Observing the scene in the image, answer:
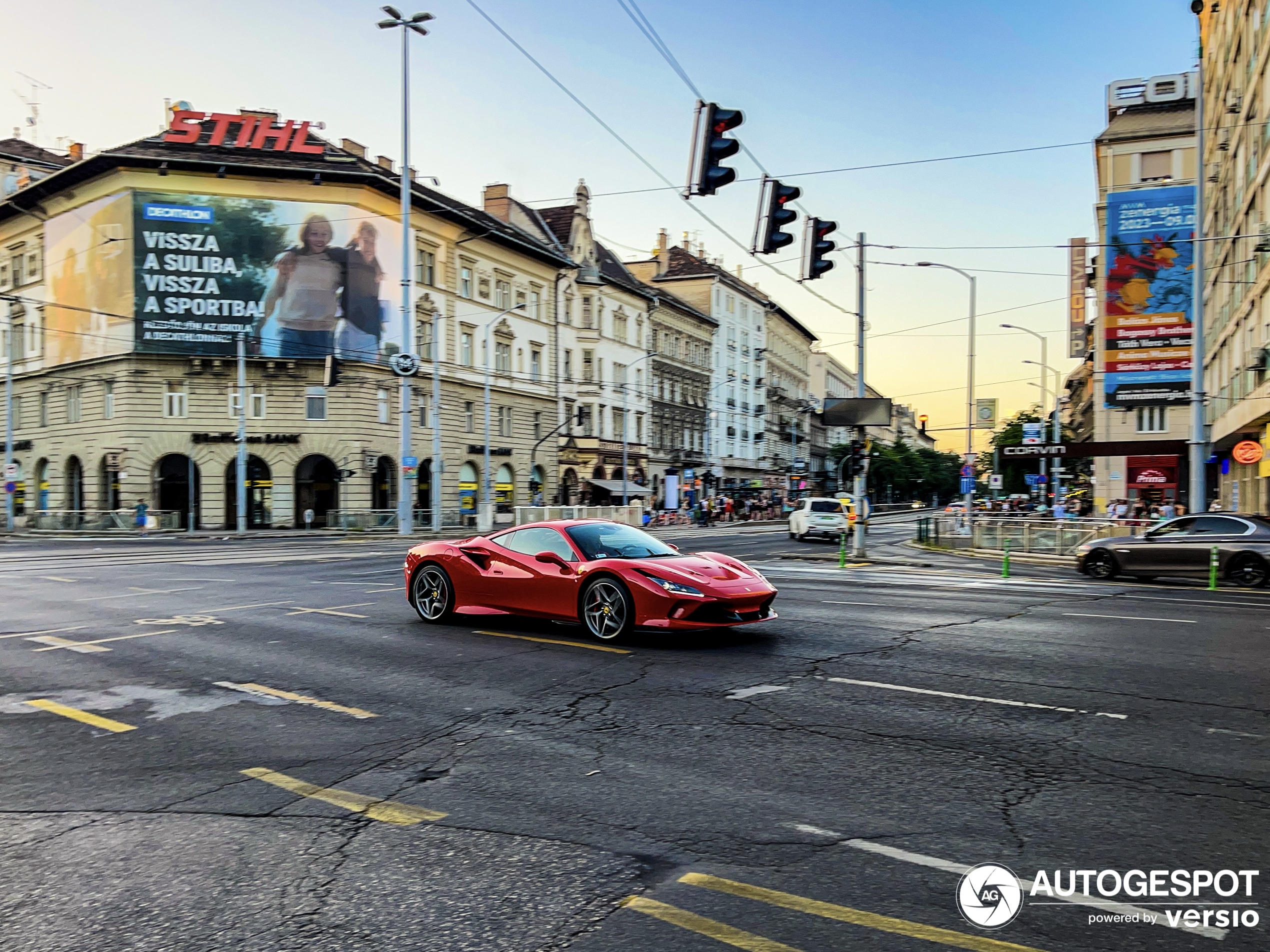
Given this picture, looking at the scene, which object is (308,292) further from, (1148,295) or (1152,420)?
(1152,420)

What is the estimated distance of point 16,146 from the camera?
61.9 metres

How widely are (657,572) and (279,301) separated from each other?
1621 inches

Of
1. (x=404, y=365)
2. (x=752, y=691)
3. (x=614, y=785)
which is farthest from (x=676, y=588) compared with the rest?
(x=404, y=365)

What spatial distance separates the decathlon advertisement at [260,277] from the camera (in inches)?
1779

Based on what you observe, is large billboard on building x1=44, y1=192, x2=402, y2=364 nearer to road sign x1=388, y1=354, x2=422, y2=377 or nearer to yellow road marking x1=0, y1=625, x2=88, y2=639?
road sign x1=388, y1=354, x2=422, y2=377

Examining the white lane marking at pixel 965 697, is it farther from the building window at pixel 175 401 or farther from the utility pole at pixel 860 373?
the building window at pixel 175 401

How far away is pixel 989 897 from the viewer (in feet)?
12.6

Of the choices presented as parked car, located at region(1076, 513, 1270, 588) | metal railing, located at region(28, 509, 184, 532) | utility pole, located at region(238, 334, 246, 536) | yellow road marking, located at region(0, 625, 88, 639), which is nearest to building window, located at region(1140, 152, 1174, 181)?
parked car, located at region(1076, 513, 1270, 588)

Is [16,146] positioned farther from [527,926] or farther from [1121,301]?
[527,926]

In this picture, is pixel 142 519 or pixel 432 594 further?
pixel 142 519

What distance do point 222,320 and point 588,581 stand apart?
1603 inches

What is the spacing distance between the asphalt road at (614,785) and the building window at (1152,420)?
168 feet

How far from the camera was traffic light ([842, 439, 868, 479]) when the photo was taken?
24.8m

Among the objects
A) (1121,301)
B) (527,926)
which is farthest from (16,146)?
(527,926)
